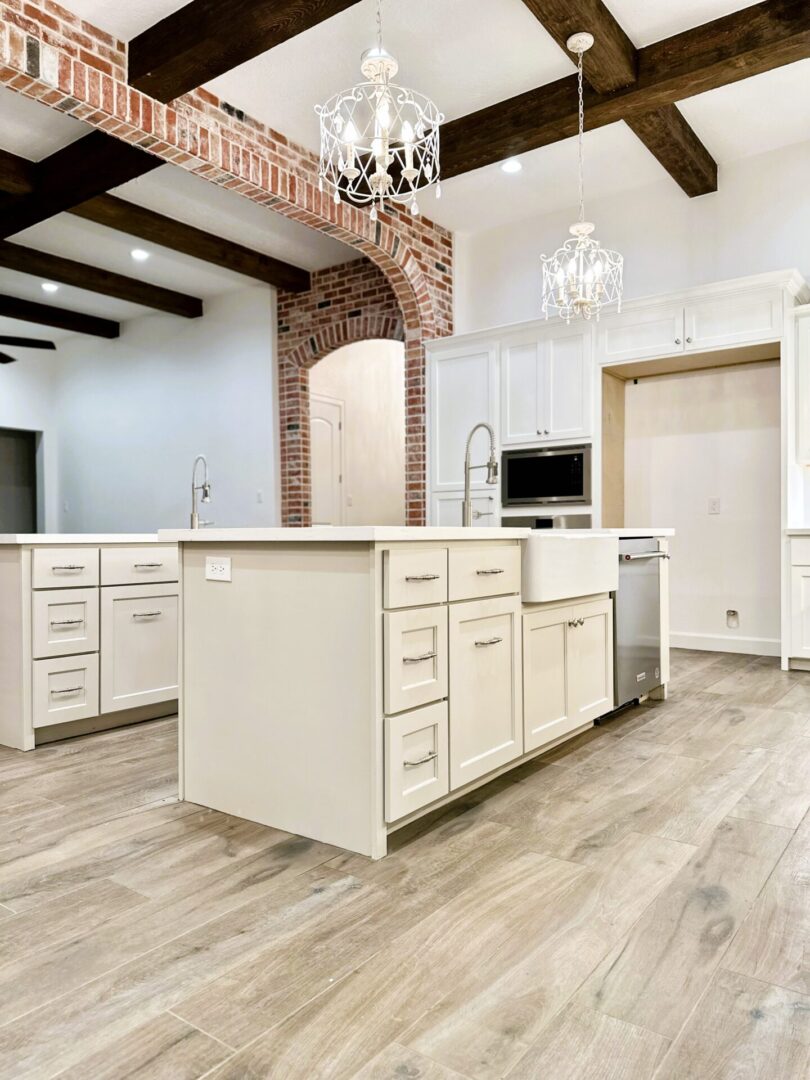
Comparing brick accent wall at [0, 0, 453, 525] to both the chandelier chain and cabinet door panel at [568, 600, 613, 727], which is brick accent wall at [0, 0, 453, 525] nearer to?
the chandelier chain

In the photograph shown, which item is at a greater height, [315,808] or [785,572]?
[785,572]

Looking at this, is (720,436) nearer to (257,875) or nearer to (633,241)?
(633,241)

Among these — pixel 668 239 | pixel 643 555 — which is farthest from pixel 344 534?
pixel 668 239

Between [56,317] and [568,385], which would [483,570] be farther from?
[56,317]

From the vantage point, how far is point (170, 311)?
7246mm

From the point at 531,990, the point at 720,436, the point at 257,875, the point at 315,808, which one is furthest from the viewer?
the point at 720,436

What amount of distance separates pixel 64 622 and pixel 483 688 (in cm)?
183

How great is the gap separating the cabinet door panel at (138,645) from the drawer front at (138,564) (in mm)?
40

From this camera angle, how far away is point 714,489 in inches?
203

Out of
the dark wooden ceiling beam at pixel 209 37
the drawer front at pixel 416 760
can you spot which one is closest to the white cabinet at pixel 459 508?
the dark wooden ceiling beam at pixel 209 37

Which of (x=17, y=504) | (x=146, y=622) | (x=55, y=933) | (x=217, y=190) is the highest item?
(x=217, y=190)

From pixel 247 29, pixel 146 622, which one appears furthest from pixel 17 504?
pixel 247 29

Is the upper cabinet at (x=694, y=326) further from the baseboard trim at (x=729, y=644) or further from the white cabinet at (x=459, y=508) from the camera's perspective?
the baseboard trim at (x=729, y=644)

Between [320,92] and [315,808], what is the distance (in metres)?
3.72
